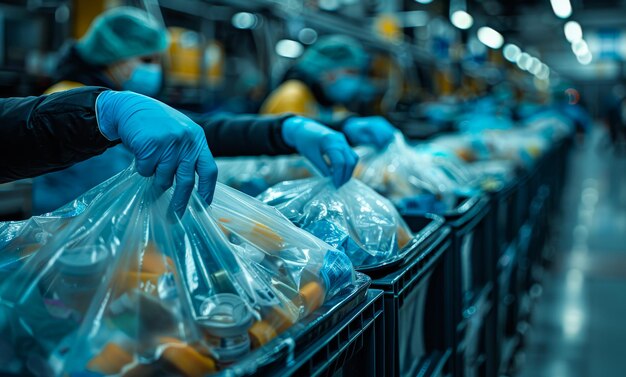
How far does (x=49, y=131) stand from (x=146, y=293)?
1.50 ft

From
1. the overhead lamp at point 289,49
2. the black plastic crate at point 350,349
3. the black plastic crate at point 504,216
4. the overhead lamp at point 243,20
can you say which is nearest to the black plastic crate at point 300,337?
the black plastic crate at point 350,349

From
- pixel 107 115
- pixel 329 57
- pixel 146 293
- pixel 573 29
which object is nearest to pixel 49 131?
pixel 107 115

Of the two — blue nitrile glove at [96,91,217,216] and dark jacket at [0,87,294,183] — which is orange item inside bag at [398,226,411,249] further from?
dark jacket at [0,87,294,183]

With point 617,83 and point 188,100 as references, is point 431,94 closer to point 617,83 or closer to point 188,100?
point 188,100

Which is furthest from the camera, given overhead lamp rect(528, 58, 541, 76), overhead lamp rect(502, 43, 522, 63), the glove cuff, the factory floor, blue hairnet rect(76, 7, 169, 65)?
overhead lamp rect(528, 58, 541, 76)

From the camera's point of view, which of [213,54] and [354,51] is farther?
[213,54]

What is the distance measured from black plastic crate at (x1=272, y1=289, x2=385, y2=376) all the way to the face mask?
8.34 ft

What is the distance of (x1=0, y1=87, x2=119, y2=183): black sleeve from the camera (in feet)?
3.33

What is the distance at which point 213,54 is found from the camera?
17.7 feet

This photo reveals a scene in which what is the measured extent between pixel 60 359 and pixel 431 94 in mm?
7689

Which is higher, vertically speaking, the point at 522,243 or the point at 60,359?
the point at 60,359

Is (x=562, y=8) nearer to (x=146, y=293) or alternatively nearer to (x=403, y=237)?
(x=403, y=237)

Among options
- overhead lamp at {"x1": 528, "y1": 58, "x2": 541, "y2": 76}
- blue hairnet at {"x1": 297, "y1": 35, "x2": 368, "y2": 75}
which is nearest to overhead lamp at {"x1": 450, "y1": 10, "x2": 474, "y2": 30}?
blue hairnet at {"x1": 297, "y1": 35, "x2": 368, "y2": 75}

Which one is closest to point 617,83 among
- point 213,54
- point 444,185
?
point 213,54
